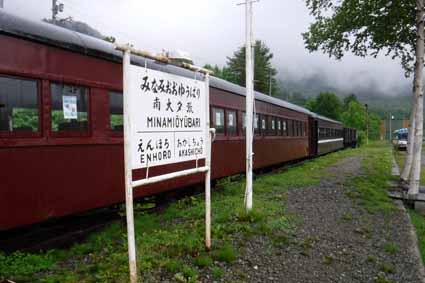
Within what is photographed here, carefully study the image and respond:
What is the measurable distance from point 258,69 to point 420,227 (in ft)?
209

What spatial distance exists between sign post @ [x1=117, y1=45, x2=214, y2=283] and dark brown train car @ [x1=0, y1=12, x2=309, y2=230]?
158 cm

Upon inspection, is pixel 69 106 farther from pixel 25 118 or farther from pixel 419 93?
pixel 419 93

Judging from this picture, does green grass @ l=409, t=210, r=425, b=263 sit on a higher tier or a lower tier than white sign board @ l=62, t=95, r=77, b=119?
lower

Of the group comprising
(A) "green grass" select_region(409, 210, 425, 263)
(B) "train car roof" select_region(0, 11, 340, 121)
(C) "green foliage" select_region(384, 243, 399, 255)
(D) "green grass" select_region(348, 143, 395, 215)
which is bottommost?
(A) "green grass" select_region(409, 210, 425, 263)

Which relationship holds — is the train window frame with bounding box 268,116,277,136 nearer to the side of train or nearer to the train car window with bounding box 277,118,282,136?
the train car window with bounding box 277,118,282,136

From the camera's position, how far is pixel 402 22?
43.0 feet

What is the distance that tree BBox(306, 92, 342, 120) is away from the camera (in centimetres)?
8612

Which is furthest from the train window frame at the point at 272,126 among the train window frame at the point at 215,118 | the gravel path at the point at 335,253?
the gravel path at the point at 335,253

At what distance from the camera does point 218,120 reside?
9.54 meters

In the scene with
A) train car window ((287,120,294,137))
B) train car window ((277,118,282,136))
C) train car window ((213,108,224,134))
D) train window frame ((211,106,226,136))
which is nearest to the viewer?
train window frame ((211,106,226,136))

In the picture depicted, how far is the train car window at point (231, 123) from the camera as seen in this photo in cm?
1018

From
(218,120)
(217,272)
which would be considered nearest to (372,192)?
(218,120)

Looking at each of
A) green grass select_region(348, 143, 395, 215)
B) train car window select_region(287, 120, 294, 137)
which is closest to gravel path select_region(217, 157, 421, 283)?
green grass select_region(348, 143, 395, 215)

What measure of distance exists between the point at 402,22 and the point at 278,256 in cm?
1099
